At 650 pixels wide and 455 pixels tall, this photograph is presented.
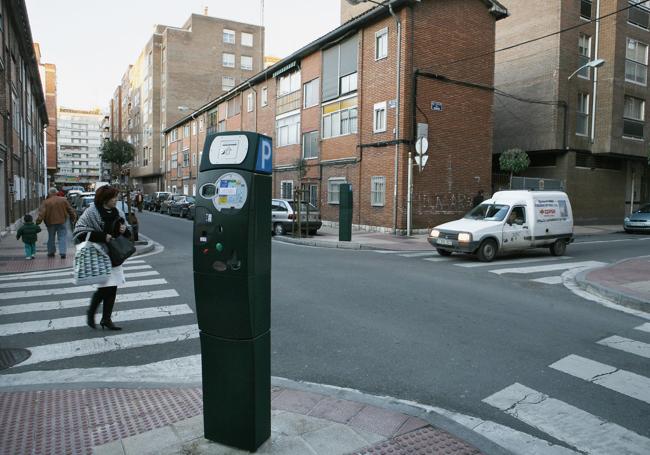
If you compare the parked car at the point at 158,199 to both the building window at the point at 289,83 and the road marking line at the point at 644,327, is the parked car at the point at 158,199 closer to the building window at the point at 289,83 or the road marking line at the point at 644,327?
the building window at the point at 289,83

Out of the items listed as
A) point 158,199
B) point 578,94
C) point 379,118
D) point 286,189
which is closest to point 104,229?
point 379,118

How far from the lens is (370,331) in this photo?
6.04m

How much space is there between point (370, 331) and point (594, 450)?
9.81 ft

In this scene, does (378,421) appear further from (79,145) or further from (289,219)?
(79,145)

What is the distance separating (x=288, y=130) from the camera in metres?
29.5

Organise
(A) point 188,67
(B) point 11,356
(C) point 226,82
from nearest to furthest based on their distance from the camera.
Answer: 1. (B) point 11,356
2. (A) point 188,67
3. (C) point 226,82

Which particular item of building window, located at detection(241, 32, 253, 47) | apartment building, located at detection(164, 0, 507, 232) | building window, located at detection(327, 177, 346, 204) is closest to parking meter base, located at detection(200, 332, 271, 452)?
apartment building, located at detection(164, 0, 507, 232)

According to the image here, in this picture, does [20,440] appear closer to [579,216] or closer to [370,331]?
[370,331]

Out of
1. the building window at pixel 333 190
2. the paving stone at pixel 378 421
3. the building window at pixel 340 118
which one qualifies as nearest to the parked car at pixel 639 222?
the building window at pixel 340 118

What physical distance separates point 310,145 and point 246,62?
133 ft

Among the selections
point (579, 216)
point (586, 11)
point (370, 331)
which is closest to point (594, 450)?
point (370, 331)

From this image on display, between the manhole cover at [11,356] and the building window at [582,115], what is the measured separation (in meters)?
27.0

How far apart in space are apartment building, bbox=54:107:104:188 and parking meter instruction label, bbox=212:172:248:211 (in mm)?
143695

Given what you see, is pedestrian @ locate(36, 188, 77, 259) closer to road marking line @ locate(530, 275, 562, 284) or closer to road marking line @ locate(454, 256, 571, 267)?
road marking line @ locate(454, 256, 571, 267)
